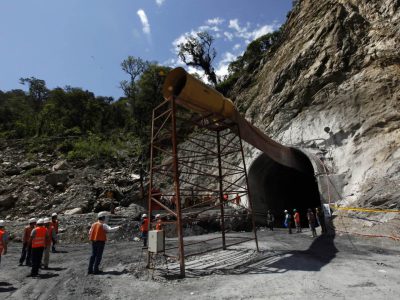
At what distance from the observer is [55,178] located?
26344 millimetres

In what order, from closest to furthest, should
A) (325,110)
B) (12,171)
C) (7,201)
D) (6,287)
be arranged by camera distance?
1. (6,287)
2. (325,110)
3. (7,201)
4. (12,171)

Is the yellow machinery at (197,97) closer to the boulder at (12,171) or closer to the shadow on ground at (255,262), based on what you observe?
the shadow on ground at (255,262)

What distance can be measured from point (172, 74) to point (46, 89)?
59040mm

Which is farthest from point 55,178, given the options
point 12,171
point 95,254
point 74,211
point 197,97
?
point 197,97

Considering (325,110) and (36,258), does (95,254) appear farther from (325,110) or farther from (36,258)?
(325,110)

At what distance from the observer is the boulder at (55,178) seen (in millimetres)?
26141

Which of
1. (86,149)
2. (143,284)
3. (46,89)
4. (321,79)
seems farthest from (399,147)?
(46,89)

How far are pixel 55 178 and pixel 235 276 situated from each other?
23.2m

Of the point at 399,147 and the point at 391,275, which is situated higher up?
the point at 399,147

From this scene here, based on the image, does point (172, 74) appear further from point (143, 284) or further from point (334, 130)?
point (334, 130)

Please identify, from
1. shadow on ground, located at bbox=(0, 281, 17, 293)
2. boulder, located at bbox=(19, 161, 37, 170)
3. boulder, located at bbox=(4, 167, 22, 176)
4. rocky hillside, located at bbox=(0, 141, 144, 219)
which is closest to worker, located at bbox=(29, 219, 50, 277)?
shadow on ground, located at bbox=(0, 281, 17, 293)

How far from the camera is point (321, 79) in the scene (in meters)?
18.6

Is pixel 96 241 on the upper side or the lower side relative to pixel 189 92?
lower

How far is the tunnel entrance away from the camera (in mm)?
19031
